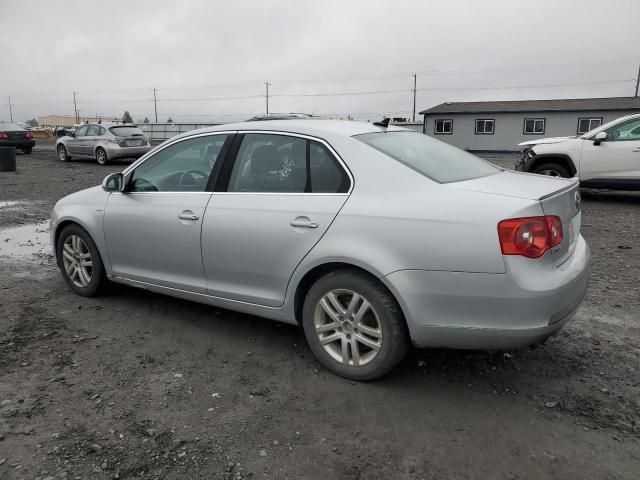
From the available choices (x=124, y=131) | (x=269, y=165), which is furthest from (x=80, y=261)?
(x=124, y=131)

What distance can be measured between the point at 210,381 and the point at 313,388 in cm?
67

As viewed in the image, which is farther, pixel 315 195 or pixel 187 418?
pixel 315 195

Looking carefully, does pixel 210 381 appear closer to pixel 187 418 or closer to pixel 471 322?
pixel 187 418

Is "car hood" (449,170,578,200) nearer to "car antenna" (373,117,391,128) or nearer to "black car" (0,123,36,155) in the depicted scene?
"car antenna" (373,117,391,128)

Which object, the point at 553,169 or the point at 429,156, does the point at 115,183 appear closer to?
the point at 429,156

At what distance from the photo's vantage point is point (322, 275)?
11.2ft

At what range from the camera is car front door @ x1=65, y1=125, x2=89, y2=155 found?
20594mm

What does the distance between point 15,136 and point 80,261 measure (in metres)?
23.3

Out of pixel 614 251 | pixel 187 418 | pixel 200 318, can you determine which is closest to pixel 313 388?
pixel 187 418

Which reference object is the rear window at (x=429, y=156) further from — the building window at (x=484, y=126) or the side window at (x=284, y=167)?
the building window at (x=484, y=126)

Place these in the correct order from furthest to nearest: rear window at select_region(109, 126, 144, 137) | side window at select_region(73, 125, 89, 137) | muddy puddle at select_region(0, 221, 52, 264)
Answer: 1. side window at select_region(73, 125, 89, 137)
2. rear window at select_region(109, 126, 144, 137)
3. muddy puddle at select_region(0, 221, 52, 264)

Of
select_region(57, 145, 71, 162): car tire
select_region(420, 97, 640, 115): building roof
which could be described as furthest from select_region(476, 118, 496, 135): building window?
select_region(57, 145, 71, 162): car tire

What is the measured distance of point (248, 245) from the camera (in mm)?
3646

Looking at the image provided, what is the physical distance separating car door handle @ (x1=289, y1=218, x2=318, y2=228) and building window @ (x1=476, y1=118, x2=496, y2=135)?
35645mm
